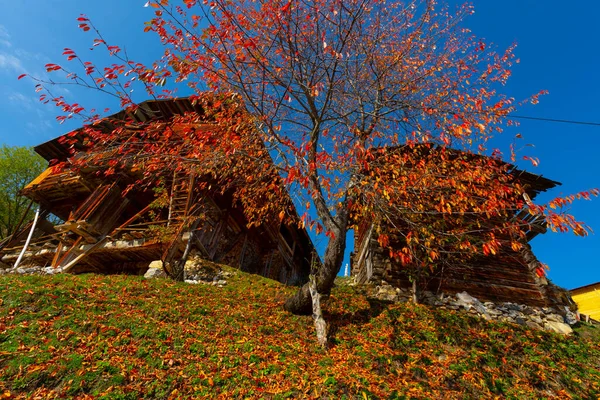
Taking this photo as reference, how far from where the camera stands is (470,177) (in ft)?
29.7

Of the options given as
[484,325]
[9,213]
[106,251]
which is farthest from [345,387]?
[9,213]

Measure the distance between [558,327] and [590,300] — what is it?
1145cm

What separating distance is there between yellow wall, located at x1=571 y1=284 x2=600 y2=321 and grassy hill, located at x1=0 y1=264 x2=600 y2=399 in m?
12.6

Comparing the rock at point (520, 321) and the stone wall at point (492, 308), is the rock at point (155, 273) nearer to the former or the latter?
the stone wall at point (492, 308)

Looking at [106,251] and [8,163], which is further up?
[8,163]

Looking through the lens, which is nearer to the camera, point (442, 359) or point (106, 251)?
point (442, 359)

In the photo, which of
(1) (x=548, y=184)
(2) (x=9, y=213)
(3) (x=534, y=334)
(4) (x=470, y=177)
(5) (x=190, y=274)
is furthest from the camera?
(2) (x=9, y=213)

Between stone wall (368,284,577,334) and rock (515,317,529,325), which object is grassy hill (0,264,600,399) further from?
rock (515,317,529,325)

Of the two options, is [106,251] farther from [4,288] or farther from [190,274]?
[4,288]

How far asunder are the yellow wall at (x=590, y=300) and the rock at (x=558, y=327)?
1061 centimetres

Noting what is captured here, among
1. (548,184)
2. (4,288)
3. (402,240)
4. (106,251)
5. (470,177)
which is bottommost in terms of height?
(4,288)

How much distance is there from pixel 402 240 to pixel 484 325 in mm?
4400

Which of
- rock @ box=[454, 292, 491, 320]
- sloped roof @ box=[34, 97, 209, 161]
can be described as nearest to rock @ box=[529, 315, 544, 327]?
rock @ box=[454, 292, 491, 320]

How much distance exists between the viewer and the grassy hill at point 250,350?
4.66 m
